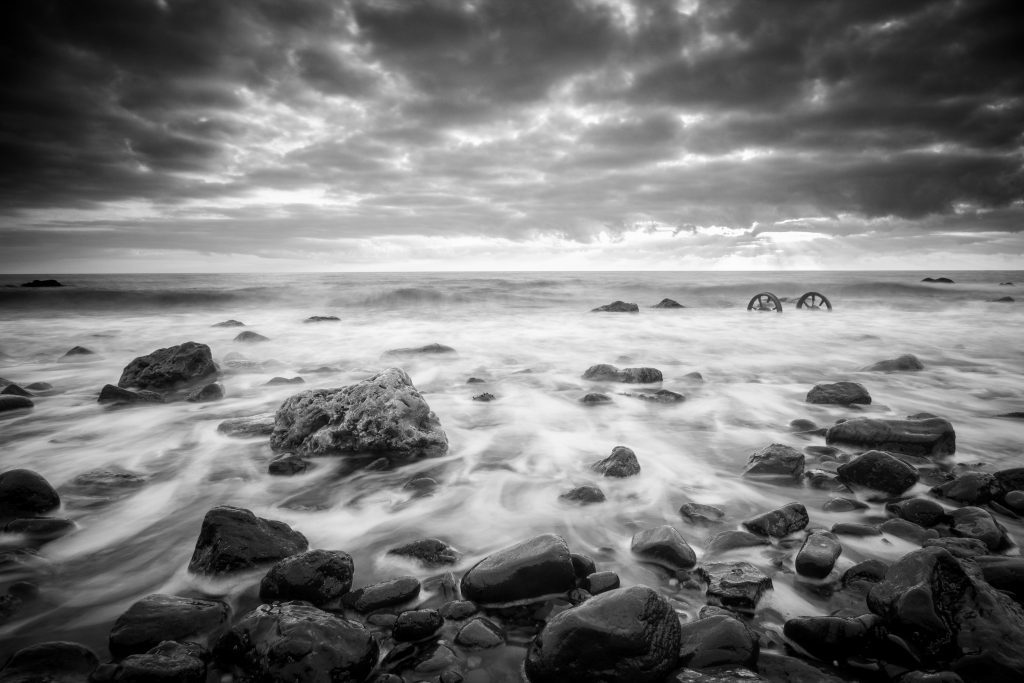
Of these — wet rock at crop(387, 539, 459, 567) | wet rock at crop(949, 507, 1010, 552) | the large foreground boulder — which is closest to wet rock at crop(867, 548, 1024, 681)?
wet rock at crop(949, 507, 1010, 552)

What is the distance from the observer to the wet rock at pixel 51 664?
1.95m

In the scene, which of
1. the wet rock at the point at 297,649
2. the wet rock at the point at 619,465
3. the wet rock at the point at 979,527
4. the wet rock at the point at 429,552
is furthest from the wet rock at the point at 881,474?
the wet rock at the point at 297,649

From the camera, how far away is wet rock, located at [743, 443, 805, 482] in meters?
4.07

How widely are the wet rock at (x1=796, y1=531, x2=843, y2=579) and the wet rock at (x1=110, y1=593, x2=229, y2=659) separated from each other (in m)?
2.97

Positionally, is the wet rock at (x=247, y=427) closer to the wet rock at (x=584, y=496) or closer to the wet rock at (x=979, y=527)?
the wet rock at (x=584, y=496)

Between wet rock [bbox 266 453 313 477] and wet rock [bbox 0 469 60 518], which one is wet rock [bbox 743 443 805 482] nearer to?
wet rock [bbox 266 453 313 477]

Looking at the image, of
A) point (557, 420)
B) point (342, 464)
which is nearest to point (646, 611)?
point (342, 464)

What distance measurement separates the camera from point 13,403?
20.5 ft

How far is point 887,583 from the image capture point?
7.57 ft

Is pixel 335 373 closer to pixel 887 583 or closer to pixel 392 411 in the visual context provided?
pixel 392 411

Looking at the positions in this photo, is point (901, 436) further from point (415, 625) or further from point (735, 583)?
point (415, 625)

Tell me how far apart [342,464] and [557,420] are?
252 cm

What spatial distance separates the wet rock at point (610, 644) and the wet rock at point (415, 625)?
0.48 m

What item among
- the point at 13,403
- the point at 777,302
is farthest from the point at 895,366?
the point at 13,403
